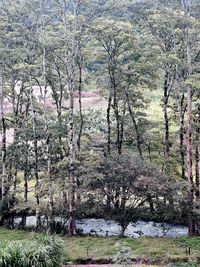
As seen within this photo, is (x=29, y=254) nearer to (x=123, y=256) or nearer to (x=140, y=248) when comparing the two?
(x=123, y=256)

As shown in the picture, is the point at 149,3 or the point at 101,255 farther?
the point at 149,3

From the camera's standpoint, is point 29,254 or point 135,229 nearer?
point 29,254

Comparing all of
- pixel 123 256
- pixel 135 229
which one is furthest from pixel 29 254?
pixel 135 229

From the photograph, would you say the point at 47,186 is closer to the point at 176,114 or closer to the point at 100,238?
the point at 100,238

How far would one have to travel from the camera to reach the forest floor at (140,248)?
755 inches

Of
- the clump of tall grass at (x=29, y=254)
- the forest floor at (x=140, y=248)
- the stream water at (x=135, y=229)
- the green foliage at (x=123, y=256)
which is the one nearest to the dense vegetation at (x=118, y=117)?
the stream water at (x=135, y=229)

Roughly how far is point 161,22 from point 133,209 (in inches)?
388

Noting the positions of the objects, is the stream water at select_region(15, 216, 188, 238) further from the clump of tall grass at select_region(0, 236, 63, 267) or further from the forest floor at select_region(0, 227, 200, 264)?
the clump of tall grass at select_region(0, 236, 63, 267)

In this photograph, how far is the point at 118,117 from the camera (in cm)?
2962

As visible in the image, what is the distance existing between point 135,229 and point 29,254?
11.5 m

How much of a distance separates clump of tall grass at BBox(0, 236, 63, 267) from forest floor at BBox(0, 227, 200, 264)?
1747 mm

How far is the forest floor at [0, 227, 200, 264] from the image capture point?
19.2 m

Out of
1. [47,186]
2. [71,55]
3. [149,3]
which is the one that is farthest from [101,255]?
[149,3]

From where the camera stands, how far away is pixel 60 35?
27359 millimetres
